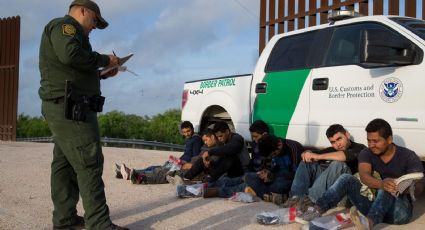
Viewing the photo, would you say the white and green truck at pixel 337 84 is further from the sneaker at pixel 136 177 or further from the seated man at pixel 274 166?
the sneaker at pixel 136 177

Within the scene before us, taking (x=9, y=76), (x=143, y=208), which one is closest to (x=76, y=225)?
(x=143, y=208)

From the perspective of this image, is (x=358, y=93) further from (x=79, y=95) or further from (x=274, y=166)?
(x=79, y=95)

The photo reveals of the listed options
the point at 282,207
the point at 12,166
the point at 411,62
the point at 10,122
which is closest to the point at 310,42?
the point at 411,62

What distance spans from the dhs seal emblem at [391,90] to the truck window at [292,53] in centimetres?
110

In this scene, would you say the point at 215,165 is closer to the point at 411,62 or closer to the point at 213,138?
the point at 213,138

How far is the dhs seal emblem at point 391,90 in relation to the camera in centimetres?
511

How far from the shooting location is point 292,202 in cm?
511

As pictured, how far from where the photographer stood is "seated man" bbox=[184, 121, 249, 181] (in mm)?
6438

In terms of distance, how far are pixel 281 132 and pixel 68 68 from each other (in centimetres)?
309

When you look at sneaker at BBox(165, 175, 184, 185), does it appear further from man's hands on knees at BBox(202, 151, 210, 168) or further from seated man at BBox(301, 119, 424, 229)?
seated man at BBox(301, 119, 424, 229)

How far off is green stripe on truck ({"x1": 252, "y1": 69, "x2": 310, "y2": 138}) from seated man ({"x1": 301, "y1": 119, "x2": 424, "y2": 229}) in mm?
1593

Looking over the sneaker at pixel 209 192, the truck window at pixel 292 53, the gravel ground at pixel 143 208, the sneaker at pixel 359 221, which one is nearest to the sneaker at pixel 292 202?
the gravel ground at pixel 143 208

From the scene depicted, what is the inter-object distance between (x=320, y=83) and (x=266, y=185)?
51.0 inches

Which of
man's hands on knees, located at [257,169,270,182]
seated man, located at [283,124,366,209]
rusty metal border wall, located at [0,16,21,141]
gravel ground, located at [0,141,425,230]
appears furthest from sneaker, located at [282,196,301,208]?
rusty metal border wall, located at [0,16,21,141]
